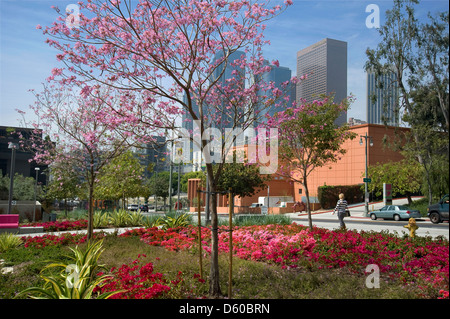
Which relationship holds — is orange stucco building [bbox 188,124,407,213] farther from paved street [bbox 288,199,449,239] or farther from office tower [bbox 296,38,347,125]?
office tower [bbox 296,38,347,125]

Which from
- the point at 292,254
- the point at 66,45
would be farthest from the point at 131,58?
the point at 292,254

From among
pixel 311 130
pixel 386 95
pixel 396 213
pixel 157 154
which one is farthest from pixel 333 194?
pixel 157 154

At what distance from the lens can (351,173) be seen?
51.0 meters

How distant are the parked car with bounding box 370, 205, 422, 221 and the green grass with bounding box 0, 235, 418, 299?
22.0 m

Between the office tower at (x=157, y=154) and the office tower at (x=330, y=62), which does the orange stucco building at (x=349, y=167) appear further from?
the office tower at (x=157, y=154)

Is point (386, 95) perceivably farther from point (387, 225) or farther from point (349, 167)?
point (387, 225)

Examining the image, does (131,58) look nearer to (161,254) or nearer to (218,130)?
(218,130)

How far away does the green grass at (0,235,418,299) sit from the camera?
6.11 m

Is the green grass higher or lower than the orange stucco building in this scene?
lower

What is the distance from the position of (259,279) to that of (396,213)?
2437 centimetres

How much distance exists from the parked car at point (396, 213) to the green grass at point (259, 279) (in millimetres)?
21954

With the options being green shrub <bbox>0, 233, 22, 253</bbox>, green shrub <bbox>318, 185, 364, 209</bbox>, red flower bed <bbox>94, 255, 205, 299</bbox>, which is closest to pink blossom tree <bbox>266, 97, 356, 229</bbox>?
red flower bed <bbox>94, 255, 205, 299</bbox>

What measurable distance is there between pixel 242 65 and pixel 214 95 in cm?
101

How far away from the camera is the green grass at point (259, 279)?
6.11 metres
